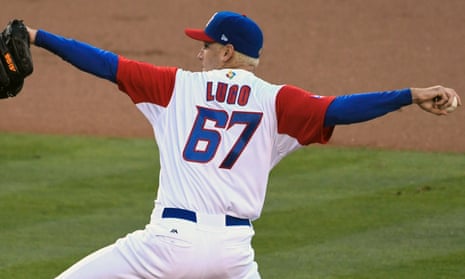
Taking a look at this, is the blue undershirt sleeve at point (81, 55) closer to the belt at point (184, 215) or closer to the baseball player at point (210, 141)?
the baseball player at point (210, 141)

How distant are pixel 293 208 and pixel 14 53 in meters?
4.56

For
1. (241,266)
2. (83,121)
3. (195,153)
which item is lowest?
(83,121)

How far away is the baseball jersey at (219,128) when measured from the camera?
14.8 ft

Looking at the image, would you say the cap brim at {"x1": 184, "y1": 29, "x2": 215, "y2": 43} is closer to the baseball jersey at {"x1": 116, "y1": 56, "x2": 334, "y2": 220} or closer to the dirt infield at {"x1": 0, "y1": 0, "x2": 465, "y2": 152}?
the baseball jersey at {"x1": 116, "y1": 56, "x2": 334, "y2": 220}

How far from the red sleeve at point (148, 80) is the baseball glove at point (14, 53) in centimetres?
36

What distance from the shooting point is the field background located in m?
7.78

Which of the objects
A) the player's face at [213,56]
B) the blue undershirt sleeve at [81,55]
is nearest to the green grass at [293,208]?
the player's face at [213,56]

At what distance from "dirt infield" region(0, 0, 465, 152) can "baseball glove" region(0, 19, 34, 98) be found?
7243 millimetres

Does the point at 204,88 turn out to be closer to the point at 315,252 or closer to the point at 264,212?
the point at 315,252

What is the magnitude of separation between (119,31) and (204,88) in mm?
9040

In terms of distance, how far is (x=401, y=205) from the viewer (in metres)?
9.07

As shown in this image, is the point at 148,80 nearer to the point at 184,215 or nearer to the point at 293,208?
the point at 184,215

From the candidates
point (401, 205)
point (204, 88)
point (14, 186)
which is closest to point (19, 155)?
point (14, 186)

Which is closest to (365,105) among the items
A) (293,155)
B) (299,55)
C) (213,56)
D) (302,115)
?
(302,115)
